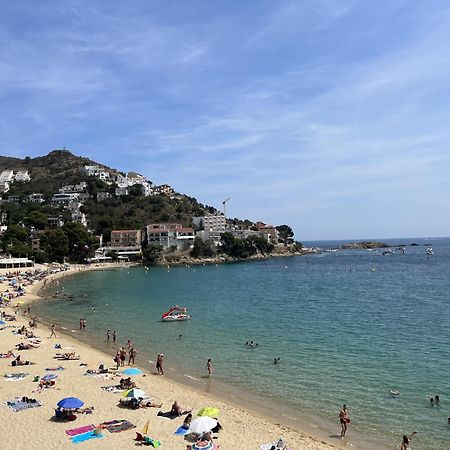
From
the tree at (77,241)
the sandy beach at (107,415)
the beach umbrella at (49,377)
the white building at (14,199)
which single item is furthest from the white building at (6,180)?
the beach umbrella at (49,377)

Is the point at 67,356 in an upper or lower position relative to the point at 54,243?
lower

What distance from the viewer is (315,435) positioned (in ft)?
53.1

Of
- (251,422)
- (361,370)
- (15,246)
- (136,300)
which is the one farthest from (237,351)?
(15,246)

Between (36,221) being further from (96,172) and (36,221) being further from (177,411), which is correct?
(177,411)

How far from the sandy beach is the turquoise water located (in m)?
2.33

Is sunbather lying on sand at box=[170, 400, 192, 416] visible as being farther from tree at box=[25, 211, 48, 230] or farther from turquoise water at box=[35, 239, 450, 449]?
tree at box=[25, 211, 48, 230]

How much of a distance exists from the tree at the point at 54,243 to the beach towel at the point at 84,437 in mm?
97831

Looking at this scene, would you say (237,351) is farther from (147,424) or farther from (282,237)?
(282,237)

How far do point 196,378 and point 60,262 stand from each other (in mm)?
93866

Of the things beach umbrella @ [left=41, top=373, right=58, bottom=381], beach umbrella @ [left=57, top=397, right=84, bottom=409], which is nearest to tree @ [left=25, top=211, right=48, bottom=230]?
beach umbrella @ [left=41, top=373, right=58, bottom=381]

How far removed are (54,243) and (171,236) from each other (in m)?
34.9

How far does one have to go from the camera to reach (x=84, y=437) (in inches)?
584

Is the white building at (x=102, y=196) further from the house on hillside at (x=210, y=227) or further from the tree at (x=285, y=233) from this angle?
the tree at (x=285, y=233)

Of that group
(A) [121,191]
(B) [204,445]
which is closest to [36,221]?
(A) [121,191]
